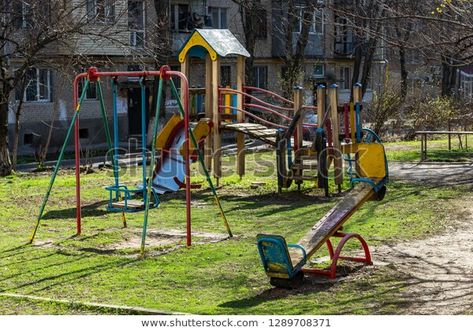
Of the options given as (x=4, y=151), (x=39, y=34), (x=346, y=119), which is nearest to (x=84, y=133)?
(x=4, y=151)

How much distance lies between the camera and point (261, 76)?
4394 centimetres

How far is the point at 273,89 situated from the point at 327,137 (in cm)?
2766

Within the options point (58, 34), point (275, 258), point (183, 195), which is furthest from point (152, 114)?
point (275, 258)

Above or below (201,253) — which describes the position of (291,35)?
above

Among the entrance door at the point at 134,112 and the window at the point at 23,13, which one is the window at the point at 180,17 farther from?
the window at the point at 23,13

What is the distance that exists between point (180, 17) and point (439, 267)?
102 feet

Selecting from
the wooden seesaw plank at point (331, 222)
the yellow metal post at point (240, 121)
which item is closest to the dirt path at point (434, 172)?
the yellow metal post at point (240, 121)

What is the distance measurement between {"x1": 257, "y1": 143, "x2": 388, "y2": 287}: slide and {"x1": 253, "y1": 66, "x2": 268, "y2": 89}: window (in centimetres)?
3273

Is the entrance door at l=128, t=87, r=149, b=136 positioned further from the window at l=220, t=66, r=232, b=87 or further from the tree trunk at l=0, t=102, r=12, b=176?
the tree trunk at l=0, t=102, r=12, b=176

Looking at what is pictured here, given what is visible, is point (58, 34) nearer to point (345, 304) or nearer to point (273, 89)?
point (345, 304)

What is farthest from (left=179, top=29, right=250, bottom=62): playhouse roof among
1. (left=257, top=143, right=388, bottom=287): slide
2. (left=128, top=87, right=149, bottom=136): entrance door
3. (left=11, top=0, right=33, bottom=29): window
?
(left=128, top=87, right=149, bottom=136): entrance door

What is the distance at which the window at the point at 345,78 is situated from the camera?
50562 millimetres

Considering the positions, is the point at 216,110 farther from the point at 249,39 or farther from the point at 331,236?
the point at 249,39

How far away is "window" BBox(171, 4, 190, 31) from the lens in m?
39.1
